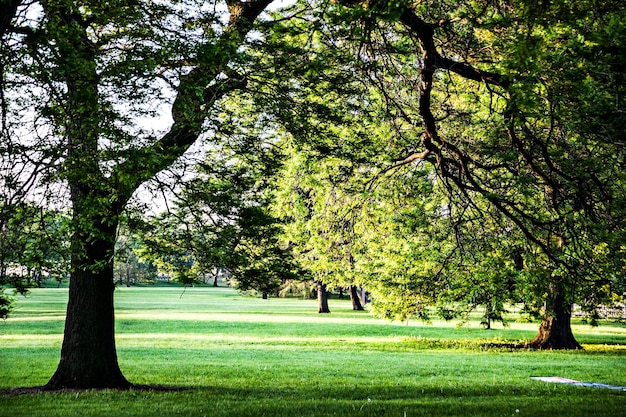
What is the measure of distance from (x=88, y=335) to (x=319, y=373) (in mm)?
5997

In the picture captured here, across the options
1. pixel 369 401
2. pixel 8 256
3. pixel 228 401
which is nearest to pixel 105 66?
pixel 8 256

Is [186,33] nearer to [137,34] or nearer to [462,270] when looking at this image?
[137,34]

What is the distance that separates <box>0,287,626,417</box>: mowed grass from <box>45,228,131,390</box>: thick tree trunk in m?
0.59

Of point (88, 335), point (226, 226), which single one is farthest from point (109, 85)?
point (88, 335)

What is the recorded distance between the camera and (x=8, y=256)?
336 inches

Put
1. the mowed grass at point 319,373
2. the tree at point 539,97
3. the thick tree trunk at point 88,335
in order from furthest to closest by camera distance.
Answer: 1. the thick tree trunk at point 88,335
2. the mowed grass at point 319,373
3. the tree at point 539,97

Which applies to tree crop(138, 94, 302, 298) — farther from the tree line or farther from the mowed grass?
Result: the mowed grass

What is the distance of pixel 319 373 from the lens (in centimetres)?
1585

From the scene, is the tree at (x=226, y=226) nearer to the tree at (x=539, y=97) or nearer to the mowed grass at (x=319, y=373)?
the mowed grass at (x=319, y=373)

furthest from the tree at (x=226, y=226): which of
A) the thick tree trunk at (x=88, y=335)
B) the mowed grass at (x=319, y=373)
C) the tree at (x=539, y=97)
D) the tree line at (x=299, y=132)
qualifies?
the tree at (x=539, y=97)

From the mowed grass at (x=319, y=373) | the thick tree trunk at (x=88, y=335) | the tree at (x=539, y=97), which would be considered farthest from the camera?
the thick tree trunk at (x=88, y=335)

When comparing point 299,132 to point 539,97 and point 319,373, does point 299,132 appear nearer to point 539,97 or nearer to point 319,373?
point 539,97

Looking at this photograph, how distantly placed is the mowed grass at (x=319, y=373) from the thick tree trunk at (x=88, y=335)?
59 centimetres

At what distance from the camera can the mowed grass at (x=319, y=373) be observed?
10180 mm
